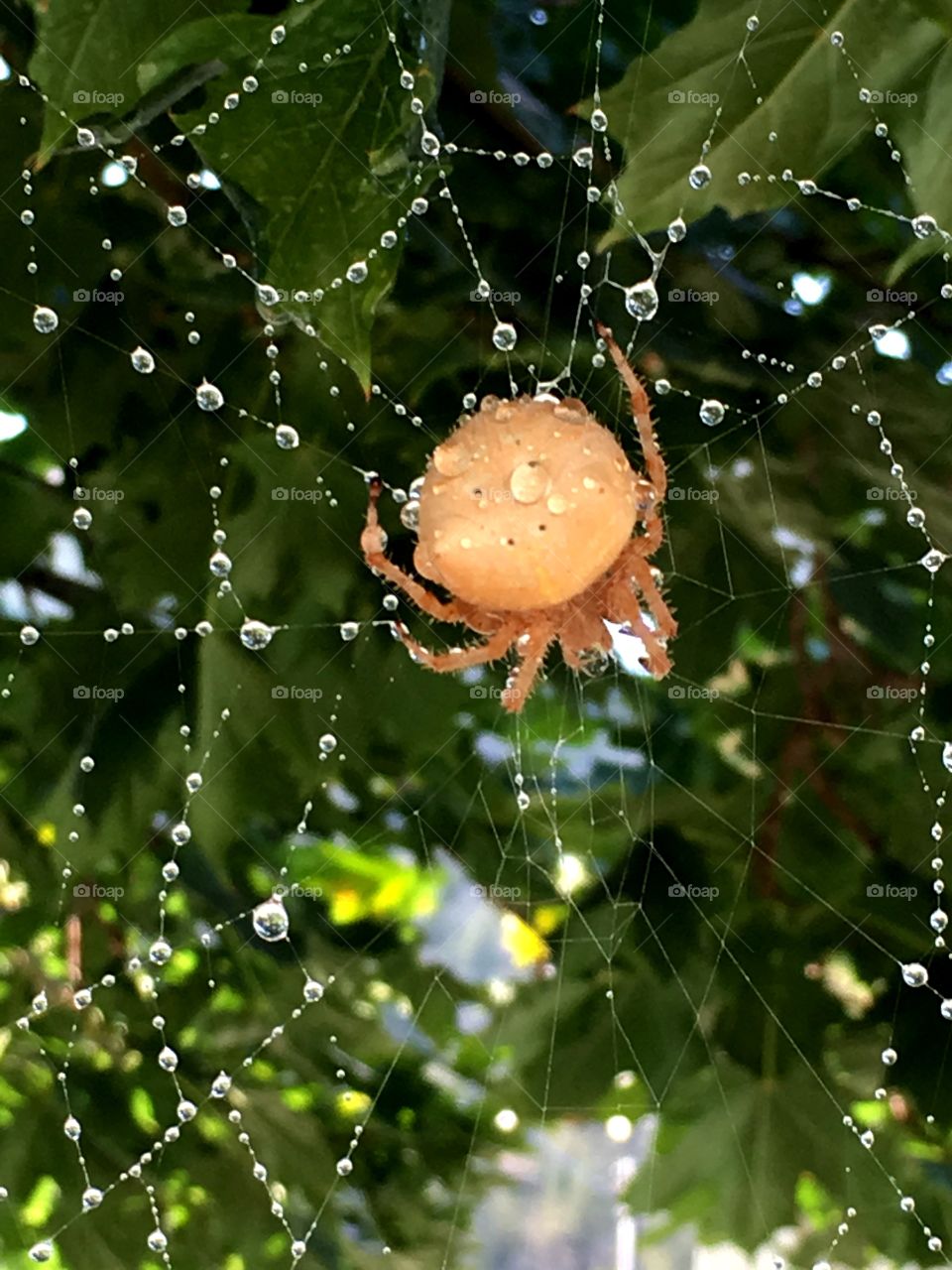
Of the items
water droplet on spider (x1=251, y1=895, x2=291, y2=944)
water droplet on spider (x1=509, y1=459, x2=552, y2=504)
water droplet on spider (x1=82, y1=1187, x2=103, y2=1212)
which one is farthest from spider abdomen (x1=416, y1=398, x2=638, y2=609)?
water droplet on spider (x1=82, y1=1187, x2=103, y2=1212)

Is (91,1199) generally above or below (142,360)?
below

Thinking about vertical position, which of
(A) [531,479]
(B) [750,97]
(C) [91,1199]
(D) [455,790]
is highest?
(B) [750,97]

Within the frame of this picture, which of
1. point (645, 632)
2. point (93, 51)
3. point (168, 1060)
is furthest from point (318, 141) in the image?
point (168, 1060)

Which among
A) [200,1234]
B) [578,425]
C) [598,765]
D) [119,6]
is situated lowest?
[200,1234]

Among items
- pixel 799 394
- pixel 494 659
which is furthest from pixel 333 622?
pixel 799 394

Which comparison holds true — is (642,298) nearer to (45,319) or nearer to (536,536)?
(536,536)

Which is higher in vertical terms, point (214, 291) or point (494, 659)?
point (214, 291)

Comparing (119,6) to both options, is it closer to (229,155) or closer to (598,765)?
(229,155)
